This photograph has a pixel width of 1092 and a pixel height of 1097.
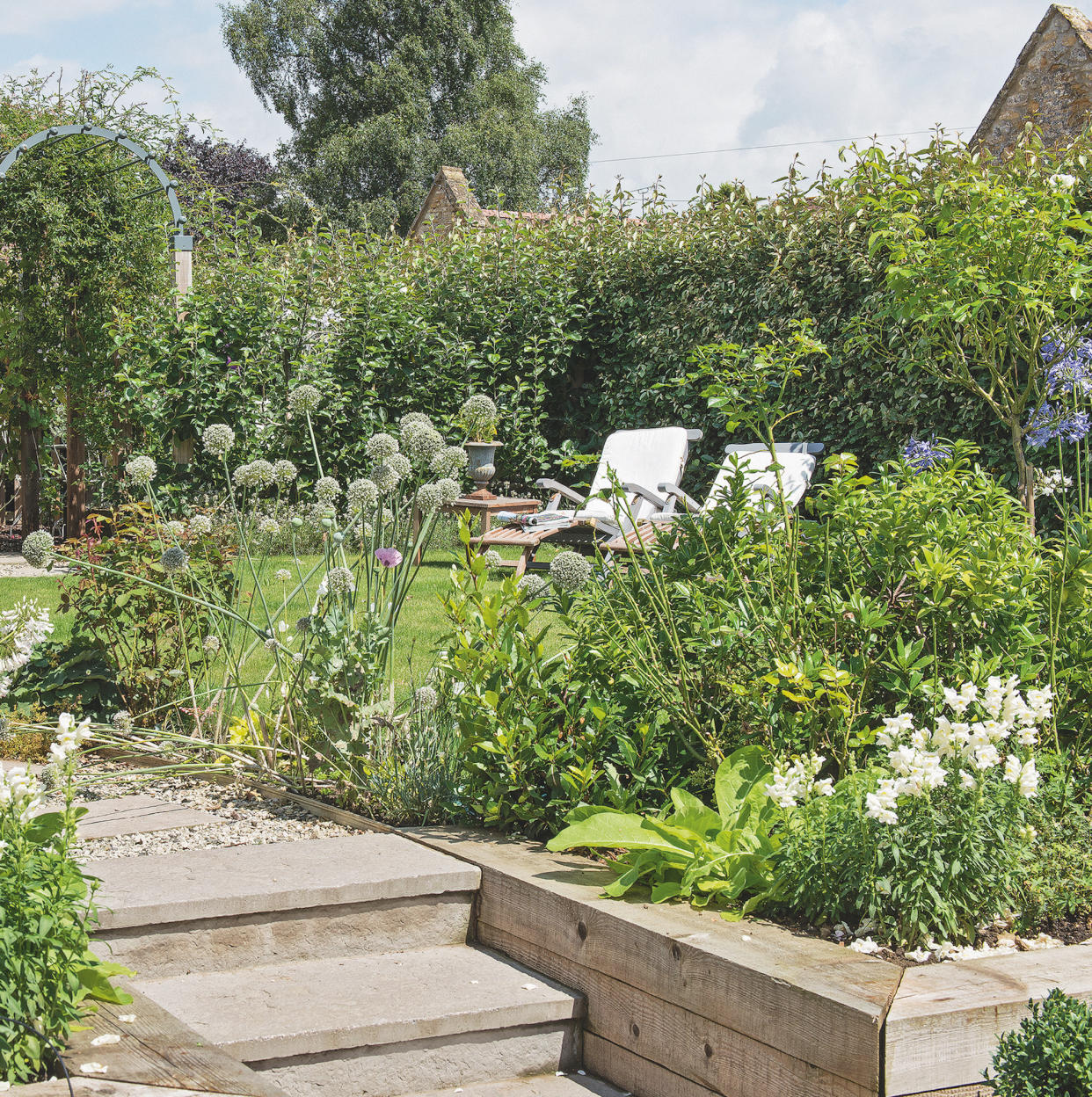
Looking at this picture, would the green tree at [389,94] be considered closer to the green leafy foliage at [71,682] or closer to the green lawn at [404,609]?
the green lawn at [404,609]

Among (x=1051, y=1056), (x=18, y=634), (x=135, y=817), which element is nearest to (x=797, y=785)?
(x=1051, y=1056)

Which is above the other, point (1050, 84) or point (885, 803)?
point (1050, 84)

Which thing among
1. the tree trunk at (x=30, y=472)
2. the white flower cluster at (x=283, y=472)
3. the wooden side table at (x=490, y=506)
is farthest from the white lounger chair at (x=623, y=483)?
the tree trunk at (x=30, y=472)

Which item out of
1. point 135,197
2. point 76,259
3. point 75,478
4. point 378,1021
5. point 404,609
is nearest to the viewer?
point 378,1021

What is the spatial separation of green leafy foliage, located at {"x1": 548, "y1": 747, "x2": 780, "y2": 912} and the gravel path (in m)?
0.84

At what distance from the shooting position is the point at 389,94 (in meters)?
28.2

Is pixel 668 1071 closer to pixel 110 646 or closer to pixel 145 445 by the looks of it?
pixel 110 646

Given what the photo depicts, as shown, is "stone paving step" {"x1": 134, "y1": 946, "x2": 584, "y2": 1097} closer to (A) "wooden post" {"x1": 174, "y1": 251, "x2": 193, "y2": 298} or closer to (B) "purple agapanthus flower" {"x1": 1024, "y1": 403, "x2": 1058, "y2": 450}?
(B) "purple agapanthus flower" {"x1": 1024, "y1": 403, "x2": 1058, "y2": 450}

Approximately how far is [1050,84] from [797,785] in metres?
10.6

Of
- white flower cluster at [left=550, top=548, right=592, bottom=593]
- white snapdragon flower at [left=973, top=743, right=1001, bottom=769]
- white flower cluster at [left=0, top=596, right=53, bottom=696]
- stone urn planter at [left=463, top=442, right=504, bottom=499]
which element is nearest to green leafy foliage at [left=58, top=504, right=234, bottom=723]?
white flower cluster at [left=0, top=596, right=53, bottom=696]

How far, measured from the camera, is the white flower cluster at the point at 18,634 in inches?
130

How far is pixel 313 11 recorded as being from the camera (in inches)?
1094

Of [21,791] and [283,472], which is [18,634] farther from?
[21,791]

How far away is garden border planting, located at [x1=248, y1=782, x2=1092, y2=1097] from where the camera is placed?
5.47ft
